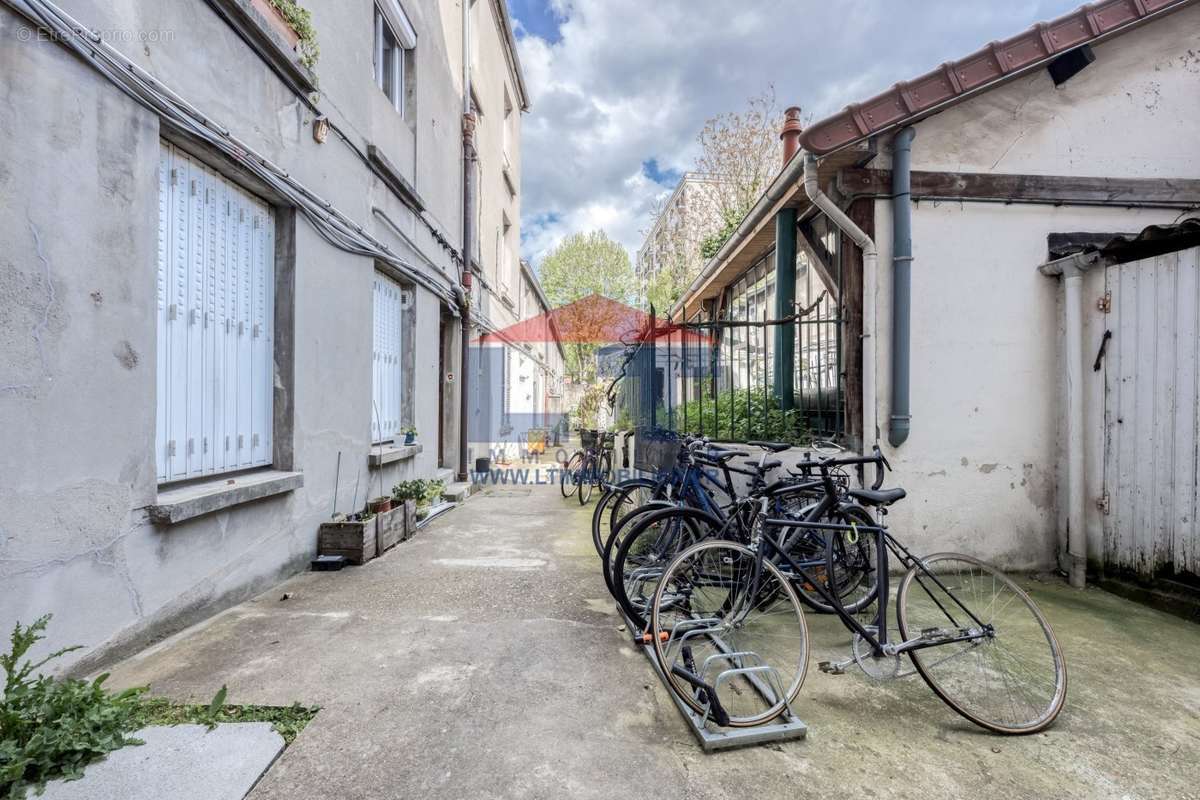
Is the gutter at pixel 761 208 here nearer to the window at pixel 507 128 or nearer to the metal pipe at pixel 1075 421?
the metal pipe at pixel 1075 421

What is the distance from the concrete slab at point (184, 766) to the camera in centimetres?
172

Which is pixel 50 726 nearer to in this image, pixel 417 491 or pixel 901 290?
pixel 417 491

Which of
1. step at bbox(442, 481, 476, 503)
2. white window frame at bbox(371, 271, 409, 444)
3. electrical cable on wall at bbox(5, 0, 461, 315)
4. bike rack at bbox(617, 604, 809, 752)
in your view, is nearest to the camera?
bike rack at bbox(617, 604, 809, 752)

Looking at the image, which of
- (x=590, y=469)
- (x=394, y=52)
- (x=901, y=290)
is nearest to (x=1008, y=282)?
(x=901, y=290)

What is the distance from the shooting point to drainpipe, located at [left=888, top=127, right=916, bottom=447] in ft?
13.5

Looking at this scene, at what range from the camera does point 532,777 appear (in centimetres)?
188

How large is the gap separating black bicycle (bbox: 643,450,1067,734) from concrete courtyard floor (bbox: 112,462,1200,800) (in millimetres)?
143

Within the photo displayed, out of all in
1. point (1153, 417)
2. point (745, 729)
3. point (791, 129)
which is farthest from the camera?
point (791, 129)

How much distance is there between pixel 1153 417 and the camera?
12.3 ft

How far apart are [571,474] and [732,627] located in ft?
17.7

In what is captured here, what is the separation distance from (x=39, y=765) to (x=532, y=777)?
1551mm

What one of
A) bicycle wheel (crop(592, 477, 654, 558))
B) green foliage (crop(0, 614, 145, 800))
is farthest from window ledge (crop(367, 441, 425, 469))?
green foliage (crop(0, 614, 145, 800))

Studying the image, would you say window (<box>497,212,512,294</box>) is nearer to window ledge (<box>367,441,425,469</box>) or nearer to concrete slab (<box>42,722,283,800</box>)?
window ledge (<box>367,441,425,469</box>)

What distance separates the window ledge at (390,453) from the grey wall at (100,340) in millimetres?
1182
